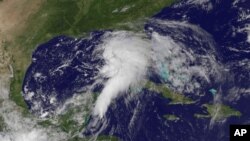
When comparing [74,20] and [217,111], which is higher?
[74,20]

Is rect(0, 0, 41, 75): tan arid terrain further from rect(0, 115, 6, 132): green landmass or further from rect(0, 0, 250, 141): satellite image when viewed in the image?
rect(0, 115, 6, 132): green landmass

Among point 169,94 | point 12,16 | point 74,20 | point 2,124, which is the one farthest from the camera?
point 12,16

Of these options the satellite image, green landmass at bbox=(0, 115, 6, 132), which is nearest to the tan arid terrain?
the satellite image

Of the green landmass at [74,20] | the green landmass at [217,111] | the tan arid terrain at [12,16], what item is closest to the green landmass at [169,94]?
the green landmass at [217,111]

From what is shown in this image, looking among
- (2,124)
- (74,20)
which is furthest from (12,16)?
(2,124)

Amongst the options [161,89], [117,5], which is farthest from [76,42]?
[161,89]

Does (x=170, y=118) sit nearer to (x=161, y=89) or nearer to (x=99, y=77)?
(x=161, y=89)

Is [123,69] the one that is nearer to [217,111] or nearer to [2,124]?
[217,111]
